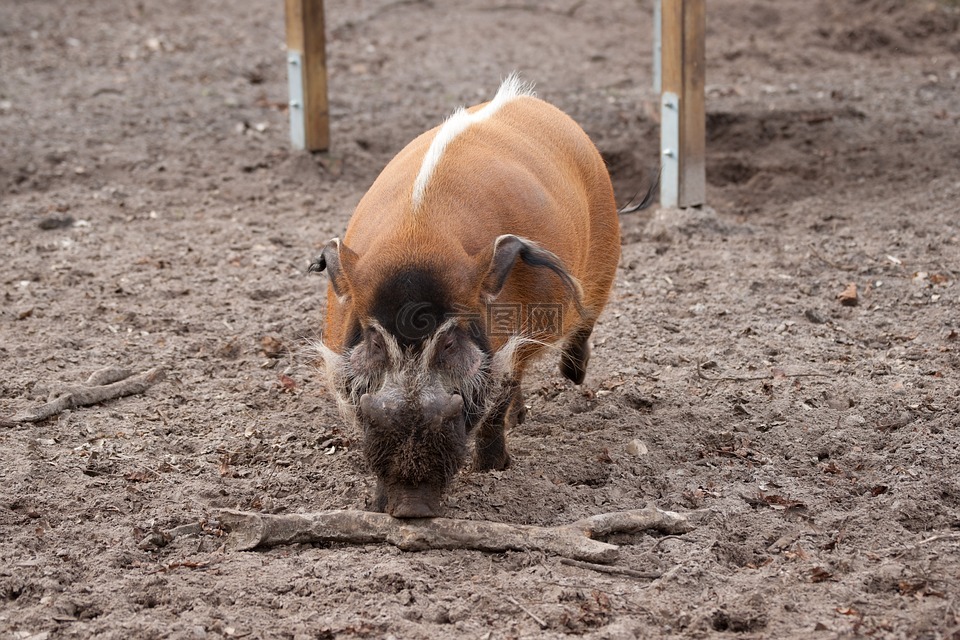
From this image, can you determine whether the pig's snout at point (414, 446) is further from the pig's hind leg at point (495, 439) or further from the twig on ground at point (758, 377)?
the twig on ground at point (758, 377)

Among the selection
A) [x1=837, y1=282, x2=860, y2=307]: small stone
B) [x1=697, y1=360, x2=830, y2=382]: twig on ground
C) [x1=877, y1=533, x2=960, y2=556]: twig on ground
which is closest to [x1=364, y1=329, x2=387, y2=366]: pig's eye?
[x1=877, y1=533, x2=960, y2=556]: twig on ground

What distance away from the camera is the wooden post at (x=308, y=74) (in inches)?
295

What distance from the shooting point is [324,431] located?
4.20 metres

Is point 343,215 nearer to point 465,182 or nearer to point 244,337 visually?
point 244,337

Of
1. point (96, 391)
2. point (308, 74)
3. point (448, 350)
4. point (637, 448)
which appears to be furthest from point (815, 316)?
point (308, 74)

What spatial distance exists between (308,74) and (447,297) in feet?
15.9

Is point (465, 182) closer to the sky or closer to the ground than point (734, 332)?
closer to the sky

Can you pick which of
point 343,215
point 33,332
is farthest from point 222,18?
point 33,332

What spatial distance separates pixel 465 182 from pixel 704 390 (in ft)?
5.13

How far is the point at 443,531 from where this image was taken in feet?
10.7

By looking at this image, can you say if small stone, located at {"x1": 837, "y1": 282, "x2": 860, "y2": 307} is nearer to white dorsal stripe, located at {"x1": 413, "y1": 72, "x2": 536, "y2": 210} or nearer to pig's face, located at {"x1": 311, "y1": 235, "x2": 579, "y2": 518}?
white dorsal stripe, located at {"x1": 413, "y1": 72, "x2": 536, "y2": 210}

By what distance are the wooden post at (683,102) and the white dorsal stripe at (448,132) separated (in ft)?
6.39

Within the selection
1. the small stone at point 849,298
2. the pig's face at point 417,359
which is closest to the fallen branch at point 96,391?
the pig's face at point 417,359

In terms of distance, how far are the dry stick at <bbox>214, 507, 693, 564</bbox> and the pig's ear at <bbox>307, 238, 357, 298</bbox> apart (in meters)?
0.71
